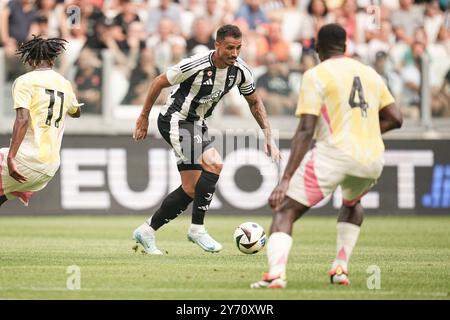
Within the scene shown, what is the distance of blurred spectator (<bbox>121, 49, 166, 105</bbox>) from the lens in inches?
730

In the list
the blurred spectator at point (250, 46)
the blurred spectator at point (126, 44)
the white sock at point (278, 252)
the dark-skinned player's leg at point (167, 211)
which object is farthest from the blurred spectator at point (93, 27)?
the white sock at point (278, 252)

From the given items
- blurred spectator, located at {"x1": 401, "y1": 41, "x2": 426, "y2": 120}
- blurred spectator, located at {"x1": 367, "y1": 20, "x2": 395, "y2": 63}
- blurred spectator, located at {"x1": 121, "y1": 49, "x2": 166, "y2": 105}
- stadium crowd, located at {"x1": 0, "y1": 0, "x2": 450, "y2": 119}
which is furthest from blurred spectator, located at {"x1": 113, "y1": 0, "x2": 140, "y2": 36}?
blurred spectator, located at {"x1": 401, "y1": 41, "x2": 426, "y2": 120}

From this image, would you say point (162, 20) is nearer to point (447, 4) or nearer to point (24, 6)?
point (24, 6)

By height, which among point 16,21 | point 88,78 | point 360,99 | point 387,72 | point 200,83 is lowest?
point 360,99

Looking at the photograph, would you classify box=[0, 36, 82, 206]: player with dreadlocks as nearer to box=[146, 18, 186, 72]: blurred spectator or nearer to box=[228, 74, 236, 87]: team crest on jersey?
box=[228, 74, 236, 87]: team crest on jersey

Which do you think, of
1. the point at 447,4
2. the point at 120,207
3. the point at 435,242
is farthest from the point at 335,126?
the point at 447,4

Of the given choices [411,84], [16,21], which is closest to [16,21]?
[16,21]

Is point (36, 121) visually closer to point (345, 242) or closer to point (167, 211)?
point (167, 211)

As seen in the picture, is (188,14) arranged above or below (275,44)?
above

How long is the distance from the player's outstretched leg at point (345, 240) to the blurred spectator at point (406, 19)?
475 inches

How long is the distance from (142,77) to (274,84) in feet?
7.87

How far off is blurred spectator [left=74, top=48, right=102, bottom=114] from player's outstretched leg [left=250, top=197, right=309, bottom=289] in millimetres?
10345

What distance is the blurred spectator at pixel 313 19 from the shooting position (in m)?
19.9

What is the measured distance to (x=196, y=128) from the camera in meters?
11.9
